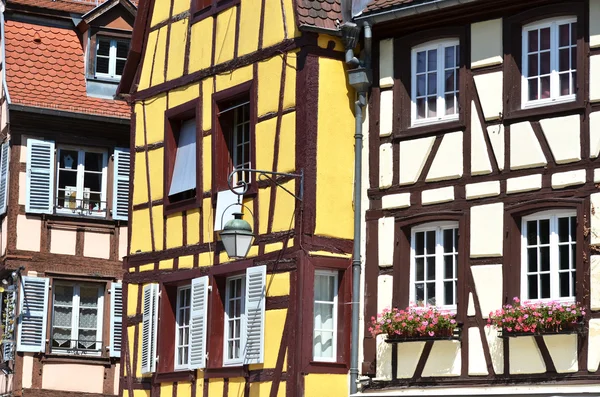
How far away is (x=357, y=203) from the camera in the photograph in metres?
20.6

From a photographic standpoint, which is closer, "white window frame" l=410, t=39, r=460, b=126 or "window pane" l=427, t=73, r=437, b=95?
"white window frame" l=410, t=39, r=460, b=126

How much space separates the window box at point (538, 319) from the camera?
701 inches

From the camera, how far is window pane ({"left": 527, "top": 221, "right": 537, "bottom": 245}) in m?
18.7

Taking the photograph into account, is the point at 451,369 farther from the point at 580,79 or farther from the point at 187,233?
the point at 187,233

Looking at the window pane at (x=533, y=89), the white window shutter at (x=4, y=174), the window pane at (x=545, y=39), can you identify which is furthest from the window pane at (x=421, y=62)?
the white window shutter at (x=4, y=174)

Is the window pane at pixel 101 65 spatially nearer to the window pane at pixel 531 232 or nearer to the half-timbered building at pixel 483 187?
the half-timbered building at pixel 483 187

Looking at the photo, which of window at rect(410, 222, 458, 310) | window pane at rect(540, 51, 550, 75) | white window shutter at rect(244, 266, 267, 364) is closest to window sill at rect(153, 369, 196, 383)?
white window shutter at rect(244, 266, 267, 364)

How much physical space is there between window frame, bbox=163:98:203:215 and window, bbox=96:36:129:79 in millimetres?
7790

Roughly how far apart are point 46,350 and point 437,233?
11659mm

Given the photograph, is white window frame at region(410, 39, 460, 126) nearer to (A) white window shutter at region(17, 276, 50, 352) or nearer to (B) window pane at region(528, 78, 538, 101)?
(B) window pane at region(528, 78, 538, 101)

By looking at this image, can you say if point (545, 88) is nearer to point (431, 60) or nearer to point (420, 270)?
point (431, 60)

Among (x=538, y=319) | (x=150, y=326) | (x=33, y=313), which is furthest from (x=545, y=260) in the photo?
(x=33, y=313)

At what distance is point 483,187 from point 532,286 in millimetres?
1368

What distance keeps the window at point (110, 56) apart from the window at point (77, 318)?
4.30 m
